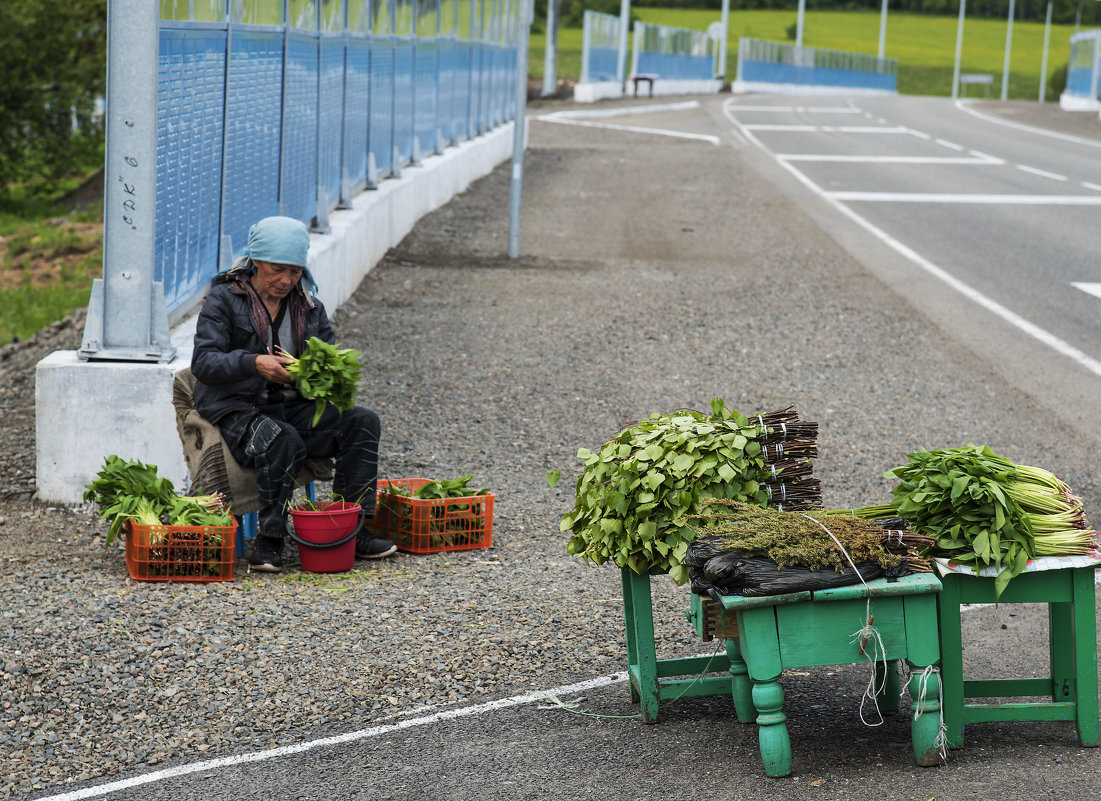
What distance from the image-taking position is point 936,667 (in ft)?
13.4

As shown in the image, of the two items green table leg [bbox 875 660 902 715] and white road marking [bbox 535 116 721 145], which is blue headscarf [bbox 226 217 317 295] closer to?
green table leg [bbox 875 660 902 715]

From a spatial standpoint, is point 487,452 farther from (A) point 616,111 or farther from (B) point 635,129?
(A) point 616,111

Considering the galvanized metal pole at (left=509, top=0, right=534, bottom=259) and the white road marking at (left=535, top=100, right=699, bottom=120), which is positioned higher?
the white road marking at (left=535, top=100, right=699, bottom=120)

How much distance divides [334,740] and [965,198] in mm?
16667

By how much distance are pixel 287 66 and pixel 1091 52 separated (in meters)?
47.6

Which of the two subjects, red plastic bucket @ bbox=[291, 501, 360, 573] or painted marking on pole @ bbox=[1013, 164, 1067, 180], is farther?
painted marking on pole @ bbox=[1013, 164, 1067, 180]

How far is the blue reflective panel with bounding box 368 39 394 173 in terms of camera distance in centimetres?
1372

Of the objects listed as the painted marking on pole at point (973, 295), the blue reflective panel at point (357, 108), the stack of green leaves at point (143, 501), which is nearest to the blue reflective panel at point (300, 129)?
the blue reflective panel at point (357, 108)

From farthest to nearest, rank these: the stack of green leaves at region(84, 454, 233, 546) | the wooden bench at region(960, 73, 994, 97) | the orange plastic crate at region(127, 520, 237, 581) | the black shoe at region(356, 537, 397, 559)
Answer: the wooden bench at region(960, 73, 994, 97) → the black shoe at region(356, 537, 397, 559) → the stack of green leaves at region(84, 454, 233, 546) → the orange plastic crate at region(127, 520, 237, 581)

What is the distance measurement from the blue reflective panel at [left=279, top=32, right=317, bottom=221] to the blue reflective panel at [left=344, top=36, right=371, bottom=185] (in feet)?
4.53

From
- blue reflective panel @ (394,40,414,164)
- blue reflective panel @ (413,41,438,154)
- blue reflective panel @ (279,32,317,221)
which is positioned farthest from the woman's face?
blue reflective panel @ (413,41,438,154)

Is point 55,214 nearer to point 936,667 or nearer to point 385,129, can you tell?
point 385,129

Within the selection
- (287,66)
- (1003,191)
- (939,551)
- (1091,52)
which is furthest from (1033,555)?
(1091,52)

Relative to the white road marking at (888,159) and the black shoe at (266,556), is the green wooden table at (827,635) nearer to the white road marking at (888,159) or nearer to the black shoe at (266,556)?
the black shoe at (266,556)
